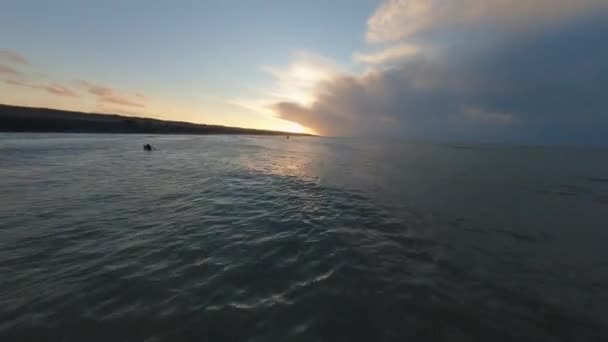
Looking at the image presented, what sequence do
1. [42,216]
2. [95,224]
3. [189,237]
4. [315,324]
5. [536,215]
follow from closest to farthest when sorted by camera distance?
1. [315,324]
2. [189,237]
3. [95,224]
4. [42,216]
5. [536,215]

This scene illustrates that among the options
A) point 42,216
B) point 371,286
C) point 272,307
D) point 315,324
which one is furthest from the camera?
Answer: point 42,216

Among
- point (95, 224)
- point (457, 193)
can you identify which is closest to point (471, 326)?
point (95, 224)

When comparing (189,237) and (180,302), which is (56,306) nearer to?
(180,302)

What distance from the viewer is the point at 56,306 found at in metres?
4.88

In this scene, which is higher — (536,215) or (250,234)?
(536,215)

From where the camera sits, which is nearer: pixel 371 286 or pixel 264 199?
pixel 371 286

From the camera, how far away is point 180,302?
5102 millimetres

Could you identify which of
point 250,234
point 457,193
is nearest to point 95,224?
point 250,234

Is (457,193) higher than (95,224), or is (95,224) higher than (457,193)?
(457,193)

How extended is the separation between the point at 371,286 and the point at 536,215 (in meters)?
13.0

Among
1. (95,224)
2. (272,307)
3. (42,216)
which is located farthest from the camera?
(42,216)

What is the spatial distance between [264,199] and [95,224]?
7260mm

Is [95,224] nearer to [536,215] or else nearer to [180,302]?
[180,302]

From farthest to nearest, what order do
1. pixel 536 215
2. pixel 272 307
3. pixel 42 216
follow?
1. pixel 536 215
2. pixel 42 216
3. pixel 272 307
